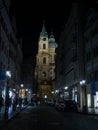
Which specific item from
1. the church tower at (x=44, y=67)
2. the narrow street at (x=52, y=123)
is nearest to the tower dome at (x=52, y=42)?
the church tower at (x=44, y=67)

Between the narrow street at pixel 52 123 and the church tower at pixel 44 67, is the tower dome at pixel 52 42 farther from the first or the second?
the narrow street at pixel 52 123

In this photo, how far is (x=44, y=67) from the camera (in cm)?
14612

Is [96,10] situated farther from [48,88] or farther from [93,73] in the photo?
Result: [48,88]

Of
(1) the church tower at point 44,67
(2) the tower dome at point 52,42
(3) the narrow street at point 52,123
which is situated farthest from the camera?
(2) the tower dome at point 52,42

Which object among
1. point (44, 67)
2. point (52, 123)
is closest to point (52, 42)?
point (44, 67)

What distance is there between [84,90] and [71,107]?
17.9 meters

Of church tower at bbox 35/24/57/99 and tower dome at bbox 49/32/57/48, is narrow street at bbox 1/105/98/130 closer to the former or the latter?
church tower at bbox 35/24/57/99

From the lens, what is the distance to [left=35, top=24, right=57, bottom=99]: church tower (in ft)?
476

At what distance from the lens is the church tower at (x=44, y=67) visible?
145125mm

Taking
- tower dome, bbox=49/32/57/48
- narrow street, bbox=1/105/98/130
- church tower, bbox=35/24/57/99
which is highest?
tower dome, bbox=49/32/57/48

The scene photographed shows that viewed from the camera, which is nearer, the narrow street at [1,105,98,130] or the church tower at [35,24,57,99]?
the narrow street at [1,105,98,130]

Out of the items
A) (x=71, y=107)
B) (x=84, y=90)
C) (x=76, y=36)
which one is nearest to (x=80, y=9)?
(x=76, y=36)

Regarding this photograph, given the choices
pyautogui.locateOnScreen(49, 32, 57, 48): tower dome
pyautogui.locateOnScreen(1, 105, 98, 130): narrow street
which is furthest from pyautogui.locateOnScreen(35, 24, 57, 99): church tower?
pyautogui.locateOnScreen(1, 105, 98, 130): narrow street

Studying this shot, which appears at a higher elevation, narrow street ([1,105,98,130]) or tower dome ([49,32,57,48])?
tower dome ([49,32,57,48])
